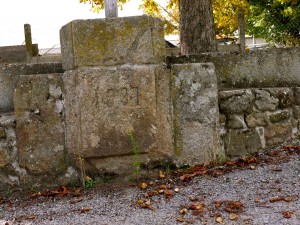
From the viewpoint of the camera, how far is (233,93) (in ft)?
11.8

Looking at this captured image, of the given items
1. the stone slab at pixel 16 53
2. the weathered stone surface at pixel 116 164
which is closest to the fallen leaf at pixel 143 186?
the weathered stone surface at pixel 116 164

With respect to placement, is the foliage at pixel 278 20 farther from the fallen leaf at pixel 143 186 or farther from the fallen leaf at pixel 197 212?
the fallen leaf at pixel 197 212

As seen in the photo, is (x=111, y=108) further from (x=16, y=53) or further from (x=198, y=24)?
(x=16, y=53)

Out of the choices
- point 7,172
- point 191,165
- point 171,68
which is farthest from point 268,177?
point 7,172

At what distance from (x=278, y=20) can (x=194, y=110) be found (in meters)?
12.0

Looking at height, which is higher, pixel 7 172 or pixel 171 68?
pixel 171 68

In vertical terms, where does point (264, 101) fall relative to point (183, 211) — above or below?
above

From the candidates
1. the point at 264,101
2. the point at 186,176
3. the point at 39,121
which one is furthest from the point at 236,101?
the point at 39,121

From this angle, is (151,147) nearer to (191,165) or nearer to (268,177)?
(191,165)

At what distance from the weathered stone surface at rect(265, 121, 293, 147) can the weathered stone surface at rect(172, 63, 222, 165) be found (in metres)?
0.66

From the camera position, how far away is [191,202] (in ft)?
9.32

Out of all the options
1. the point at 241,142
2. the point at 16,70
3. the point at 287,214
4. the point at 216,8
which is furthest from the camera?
the point at 216,8

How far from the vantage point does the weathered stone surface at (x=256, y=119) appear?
3690 millimetres

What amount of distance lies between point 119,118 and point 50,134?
1.86ft
